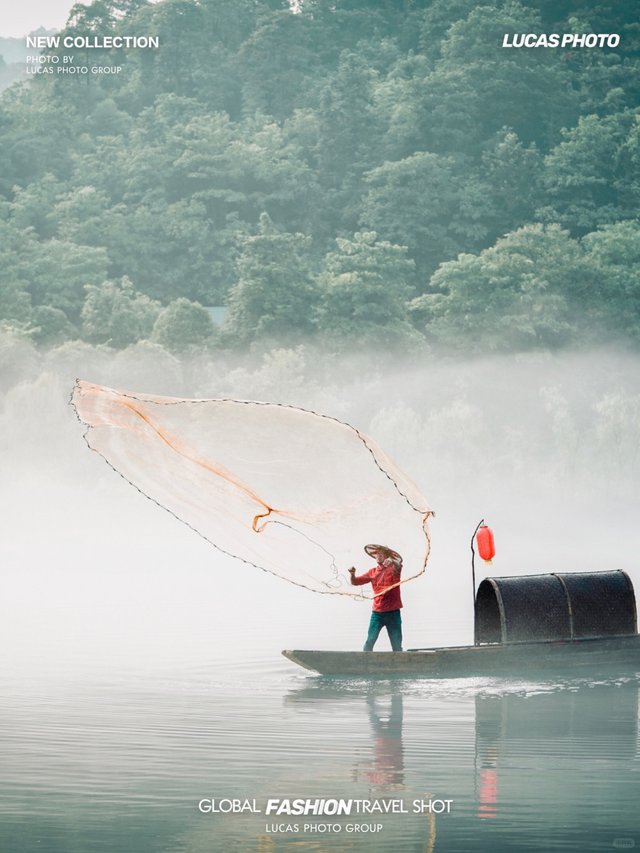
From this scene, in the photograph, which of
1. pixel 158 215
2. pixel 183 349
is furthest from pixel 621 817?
pixel 158 215

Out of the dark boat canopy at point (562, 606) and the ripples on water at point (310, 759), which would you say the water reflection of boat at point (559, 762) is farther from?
the dark boat canopy at point (562, 606)

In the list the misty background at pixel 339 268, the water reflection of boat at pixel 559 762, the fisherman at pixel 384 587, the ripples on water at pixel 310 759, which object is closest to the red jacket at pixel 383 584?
the fisherman at pixel 384 587

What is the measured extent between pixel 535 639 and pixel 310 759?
22.8 feet

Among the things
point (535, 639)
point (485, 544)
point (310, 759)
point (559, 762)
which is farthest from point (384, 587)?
point (559, 762)

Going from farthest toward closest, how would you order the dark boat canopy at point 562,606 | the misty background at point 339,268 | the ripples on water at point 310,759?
the misty background at point 339,268 < the dark boat canopy at point 562,606 < the ripples on water at point 310,759

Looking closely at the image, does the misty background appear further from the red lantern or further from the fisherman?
A: the red lantern

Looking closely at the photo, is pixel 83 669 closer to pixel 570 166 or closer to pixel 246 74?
pixel 570 166

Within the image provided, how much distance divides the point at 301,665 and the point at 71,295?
254 feet

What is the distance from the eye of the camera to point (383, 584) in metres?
25.8

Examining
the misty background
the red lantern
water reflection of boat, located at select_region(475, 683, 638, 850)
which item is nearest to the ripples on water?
water reflection of boat, located at select_region(475, 683, 638, 850)

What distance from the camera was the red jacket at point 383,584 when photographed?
83.9 feet

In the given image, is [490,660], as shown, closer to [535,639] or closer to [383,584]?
[535,639]

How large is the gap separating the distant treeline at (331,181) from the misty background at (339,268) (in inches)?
7.1

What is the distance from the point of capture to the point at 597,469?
281 ft
